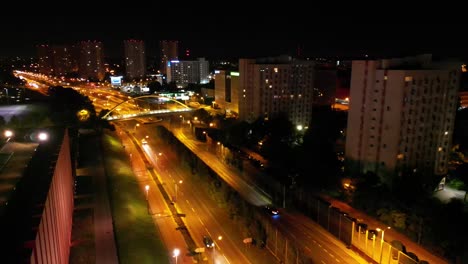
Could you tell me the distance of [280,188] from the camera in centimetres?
2417

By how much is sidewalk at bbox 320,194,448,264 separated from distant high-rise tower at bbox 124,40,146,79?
94737 mm

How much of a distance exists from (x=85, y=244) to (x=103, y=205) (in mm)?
4447

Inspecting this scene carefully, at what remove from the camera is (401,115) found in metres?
22.9

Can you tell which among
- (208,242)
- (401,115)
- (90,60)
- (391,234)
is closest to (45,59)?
(90,60)

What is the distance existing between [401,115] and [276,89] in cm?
1830

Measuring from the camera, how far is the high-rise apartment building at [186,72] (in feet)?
281

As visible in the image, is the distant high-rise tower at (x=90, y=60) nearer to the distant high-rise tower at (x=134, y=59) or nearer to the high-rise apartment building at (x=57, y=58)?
the high-rise apartment building at (x=57, y=58)

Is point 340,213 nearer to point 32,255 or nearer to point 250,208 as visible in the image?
point 250,208

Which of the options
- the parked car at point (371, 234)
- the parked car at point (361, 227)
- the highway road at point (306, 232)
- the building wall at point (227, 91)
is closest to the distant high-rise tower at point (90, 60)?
the building wall at point (227, 91)

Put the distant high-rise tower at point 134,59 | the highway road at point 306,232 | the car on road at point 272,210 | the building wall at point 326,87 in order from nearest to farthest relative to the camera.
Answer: the highway road at point 306,232, the car on road at point 272,210, the building wall at point 326,87, the distant high-rise tower at point 134,59

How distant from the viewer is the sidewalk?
16422 mm

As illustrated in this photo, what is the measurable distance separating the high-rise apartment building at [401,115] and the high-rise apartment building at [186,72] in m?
64.2

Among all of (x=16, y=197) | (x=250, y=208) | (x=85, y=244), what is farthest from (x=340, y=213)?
(x=16, y=197)

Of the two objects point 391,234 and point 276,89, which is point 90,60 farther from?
point 391,234
